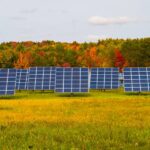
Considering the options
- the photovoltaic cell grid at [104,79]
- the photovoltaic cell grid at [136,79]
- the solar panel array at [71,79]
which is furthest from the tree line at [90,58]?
the photovoltaic cell grid at [136,79]

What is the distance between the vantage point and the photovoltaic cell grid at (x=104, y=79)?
53.2 m

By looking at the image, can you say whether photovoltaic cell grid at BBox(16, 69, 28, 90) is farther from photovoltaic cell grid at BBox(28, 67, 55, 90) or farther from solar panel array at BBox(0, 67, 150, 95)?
photovoltaic cell grid at BBox(28, 67, 55, 90)

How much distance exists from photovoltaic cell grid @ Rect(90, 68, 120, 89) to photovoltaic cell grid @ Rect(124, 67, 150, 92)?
2.62 metres

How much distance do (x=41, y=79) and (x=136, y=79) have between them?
10.9m

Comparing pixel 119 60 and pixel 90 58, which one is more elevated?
pixel 90 58

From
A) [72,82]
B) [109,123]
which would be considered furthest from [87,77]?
[109,123]

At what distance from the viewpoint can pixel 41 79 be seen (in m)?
52.9

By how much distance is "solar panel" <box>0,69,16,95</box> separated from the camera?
44.8 meters

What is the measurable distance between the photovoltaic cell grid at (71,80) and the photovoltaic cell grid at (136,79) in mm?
4370

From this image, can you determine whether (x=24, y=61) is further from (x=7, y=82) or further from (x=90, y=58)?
(x=7, y=82)

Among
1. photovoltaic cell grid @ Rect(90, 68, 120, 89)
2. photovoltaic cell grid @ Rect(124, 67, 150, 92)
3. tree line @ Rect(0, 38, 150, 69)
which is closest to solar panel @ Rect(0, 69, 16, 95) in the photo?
photovoltaic cell grid @ Rect(90, 68, 120, 89)

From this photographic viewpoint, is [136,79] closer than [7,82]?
No

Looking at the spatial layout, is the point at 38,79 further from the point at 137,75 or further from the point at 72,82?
the point at 137,75

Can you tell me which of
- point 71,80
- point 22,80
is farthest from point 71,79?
point 22,80
